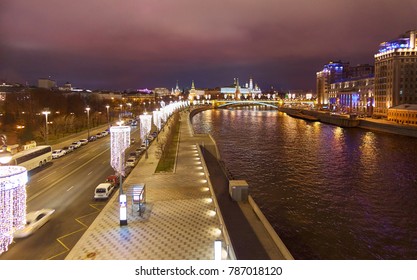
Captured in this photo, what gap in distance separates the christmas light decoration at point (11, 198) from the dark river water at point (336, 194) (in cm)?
704

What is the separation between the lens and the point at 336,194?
50.3 ft

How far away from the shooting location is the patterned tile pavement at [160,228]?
7.21 metres

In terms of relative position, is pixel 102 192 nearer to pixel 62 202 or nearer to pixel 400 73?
pixel 62 202

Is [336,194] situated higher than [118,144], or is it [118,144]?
[118,144]

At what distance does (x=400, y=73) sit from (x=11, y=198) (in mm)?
53317

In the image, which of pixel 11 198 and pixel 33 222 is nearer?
pixel 11 198

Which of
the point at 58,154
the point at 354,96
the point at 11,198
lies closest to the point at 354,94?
the point at 354,96

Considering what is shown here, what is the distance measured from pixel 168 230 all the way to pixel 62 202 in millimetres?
4533

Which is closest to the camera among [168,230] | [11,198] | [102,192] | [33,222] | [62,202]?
[11,198]

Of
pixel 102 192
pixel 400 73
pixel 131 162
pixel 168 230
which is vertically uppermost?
pixel 400 73

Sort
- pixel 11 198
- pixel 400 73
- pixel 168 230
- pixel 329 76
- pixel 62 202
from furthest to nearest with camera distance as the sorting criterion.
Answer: pixel 329 76 < pixel 400 73 < pixel 62 202 < pixel 168 230 < pixel 11 198

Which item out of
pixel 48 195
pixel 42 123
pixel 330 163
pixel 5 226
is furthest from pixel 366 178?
pixel 42 123

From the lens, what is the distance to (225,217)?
10273 millimetres

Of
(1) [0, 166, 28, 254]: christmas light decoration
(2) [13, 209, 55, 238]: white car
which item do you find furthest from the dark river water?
(1) [0, 166, 28, 254]: christmas light decoration
